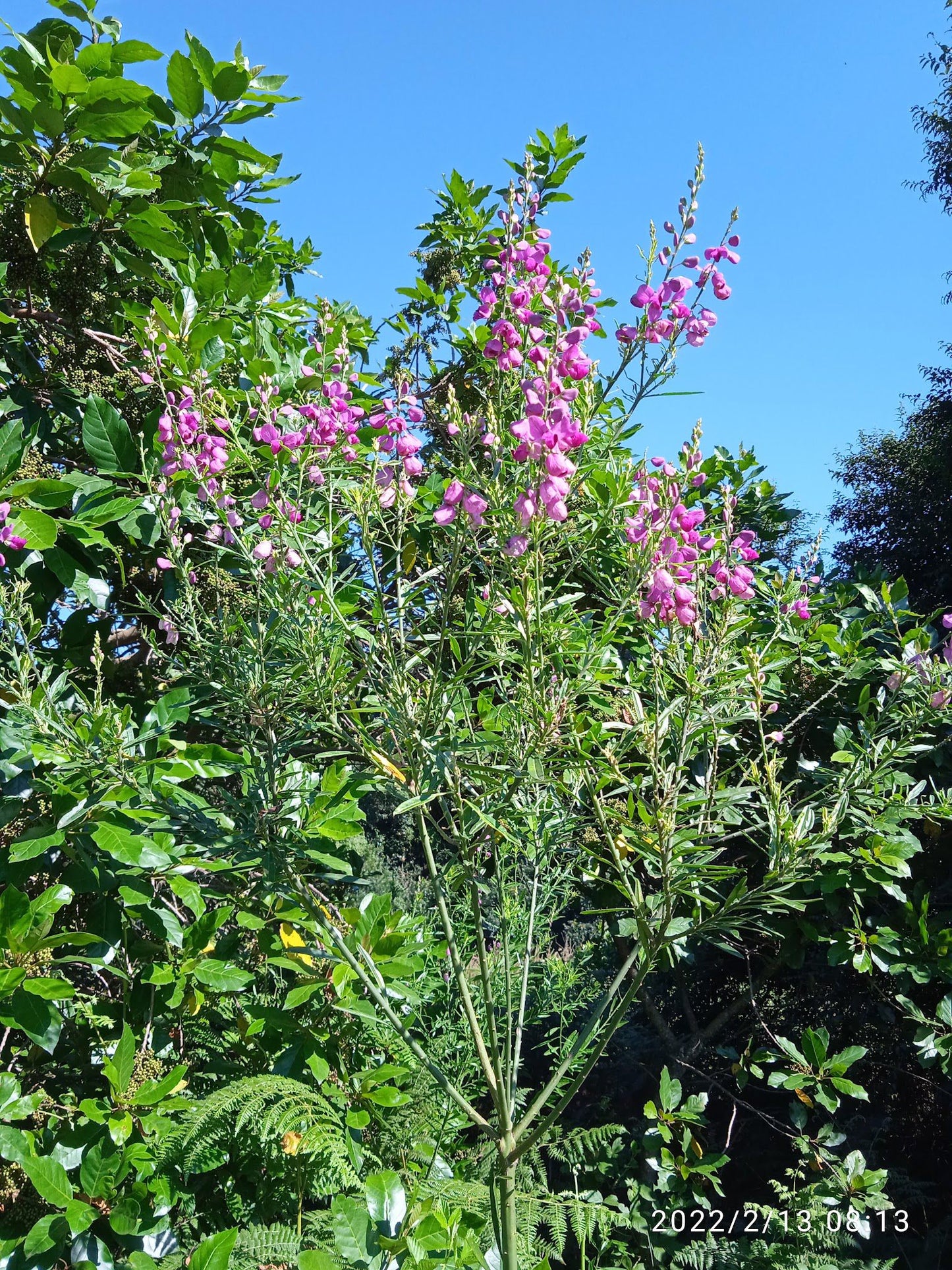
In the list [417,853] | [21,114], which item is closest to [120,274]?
[21,114]

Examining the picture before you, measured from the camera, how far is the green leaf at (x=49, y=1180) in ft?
5.69

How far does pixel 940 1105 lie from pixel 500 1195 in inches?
95.1

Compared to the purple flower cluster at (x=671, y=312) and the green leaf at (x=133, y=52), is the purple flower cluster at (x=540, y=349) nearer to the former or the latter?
the purple flower cluster at (x=671, y=312)

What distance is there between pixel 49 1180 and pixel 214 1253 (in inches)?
16.8

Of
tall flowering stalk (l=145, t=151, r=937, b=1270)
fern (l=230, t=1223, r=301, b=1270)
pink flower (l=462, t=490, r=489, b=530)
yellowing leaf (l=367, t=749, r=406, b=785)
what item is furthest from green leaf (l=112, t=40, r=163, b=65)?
fern (l=230, t=1223, r=301, b=1270)

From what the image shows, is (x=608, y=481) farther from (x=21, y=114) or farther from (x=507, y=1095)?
(x=21, y=114)

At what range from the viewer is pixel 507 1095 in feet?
5.42

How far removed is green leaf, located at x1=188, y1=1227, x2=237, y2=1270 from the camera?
156cm

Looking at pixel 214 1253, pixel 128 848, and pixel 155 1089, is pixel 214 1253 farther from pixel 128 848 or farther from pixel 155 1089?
pixel 128 848

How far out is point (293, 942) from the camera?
222 cm

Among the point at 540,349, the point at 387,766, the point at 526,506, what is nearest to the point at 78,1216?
the point at 387,766

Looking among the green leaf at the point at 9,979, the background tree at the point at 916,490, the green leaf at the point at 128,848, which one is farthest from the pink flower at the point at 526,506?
the background tree at the point at 916,490

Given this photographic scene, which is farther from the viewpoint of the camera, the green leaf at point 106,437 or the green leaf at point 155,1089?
the green leaf at point 106,437

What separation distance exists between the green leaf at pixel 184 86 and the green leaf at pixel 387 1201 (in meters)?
2.54
